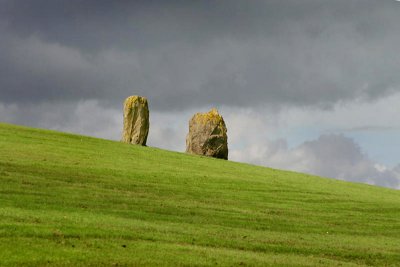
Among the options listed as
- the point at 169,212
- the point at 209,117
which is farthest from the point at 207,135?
the point at 169,212

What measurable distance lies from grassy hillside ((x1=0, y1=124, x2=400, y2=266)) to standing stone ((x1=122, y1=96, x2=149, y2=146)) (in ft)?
23.6

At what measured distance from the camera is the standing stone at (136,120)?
68688mm

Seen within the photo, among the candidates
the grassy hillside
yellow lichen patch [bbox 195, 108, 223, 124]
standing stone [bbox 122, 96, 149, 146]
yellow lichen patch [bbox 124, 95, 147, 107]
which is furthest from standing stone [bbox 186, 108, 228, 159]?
the grassy hillside

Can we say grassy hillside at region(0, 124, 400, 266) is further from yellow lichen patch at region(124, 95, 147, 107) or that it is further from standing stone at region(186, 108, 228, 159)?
standing stone at region(186, 108, 228, 159)

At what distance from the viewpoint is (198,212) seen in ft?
117

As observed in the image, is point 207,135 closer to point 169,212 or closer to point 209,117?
point 209,117

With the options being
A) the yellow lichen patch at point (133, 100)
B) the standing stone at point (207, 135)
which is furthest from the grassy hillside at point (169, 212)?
the standing stone at point (207, 135)

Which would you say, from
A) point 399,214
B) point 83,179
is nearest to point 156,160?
point 83,179

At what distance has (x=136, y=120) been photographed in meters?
69.9

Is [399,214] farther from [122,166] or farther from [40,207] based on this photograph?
[40,207]

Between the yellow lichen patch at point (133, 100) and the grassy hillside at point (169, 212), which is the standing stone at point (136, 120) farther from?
the grassy hillside at point (169, 212)

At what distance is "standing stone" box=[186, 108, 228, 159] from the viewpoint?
72.1 meters

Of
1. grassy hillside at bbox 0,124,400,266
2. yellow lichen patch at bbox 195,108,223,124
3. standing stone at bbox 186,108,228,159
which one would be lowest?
grassy hillside at bbox 0,124,400,266

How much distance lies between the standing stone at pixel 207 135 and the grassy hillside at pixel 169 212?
9.77m
